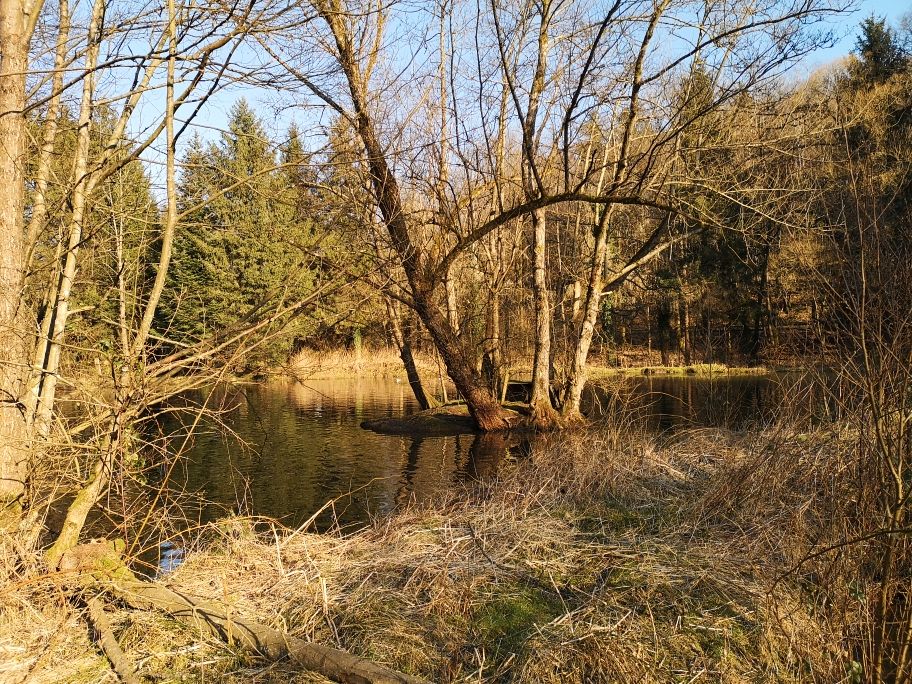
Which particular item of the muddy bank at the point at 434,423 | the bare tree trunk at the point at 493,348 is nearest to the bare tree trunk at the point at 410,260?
the muddy bank at the point at 434,423

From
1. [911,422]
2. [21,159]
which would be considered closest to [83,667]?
[21,159]

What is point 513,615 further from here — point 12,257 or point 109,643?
point 12,257

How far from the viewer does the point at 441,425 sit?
16578 millimetres

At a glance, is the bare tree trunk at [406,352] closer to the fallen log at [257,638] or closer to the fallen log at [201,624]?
the fallen log at [201,624]

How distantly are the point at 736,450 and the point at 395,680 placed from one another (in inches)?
216

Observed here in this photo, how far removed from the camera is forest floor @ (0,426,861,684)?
356cm

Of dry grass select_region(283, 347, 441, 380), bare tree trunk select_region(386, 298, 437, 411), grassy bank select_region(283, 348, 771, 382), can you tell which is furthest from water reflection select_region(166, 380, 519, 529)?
dry grass select_region(283, 347, 441, 380)

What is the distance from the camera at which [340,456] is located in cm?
1273

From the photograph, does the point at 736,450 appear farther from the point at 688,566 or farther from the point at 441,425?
the point at 441,425

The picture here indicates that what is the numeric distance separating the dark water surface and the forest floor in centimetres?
87

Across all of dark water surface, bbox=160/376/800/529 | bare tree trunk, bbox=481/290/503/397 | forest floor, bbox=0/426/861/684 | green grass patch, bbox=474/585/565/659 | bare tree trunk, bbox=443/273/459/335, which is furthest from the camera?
bare tree trunk, bbox=481/290/503/397

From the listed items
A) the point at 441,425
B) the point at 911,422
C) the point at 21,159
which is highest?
the point at 21,159

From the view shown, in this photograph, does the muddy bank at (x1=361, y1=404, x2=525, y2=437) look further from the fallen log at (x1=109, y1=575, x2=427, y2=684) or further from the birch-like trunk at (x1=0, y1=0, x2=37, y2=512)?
the fallen log at (x1=109, y1=575, x2=427, y2=684)

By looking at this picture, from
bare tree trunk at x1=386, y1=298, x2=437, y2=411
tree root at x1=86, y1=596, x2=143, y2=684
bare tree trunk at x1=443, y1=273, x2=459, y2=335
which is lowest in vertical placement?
tree root at x1=86, y1=596, x2=143, y2=684
